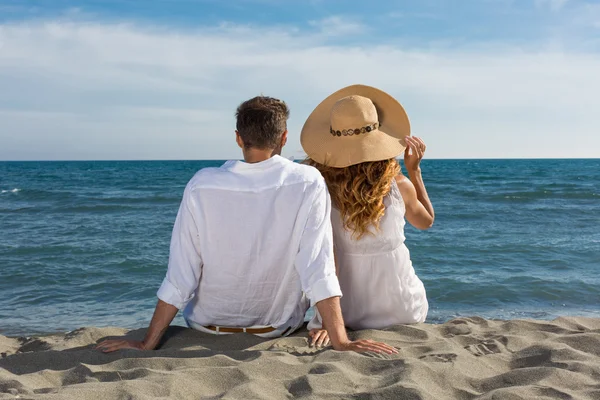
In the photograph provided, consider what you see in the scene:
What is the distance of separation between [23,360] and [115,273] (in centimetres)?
420

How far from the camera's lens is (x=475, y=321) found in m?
4.07

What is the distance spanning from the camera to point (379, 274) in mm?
3564

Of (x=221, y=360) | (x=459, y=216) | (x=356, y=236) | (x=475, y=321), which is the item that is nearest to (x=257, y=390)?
(x=221, y=360)

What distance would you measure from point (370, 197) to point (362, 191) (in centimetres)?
6

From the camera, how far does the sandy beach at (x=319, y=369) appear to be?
2551mm

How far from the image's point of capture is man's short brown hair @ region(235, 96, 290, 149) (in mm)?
3057

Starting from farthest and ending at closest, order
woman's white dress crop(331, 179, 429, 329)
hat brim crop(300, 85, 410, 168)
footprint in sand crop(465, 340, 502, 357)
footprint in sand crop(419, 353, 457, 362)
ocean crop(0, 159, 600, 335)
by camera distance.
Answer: ocean crop(0, 159, 600, 335), woman's white dress crop(331, 179, 429, 329), hat brim crop(300, 85, 410, 168), footprint in sand crop(465, 340, 502, 357), footprint in sand crop(419, 353, 457, 362)

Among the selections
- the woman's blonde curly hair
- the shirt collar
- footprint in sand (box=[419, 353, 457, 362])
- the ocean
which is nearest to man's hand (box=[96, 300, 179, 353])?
A: the shirt collar

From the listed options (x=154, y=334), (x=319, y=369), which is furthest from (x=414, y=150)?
(x=154, y=334)

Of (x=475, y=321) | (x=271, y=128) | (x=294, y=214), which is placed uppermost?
(x=271, y=128)

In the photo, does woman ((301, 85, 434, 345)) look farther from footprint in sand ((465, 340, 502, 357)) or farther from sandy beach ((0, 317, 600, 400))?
footprint in sand ((465, 340, 502, 357))

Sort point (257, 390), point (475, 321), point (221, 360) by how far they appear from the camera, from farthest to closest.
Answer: point (475, 321), point (221, 360), point (257, 390)

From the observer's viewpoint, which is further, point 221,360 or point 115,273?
point 115,273

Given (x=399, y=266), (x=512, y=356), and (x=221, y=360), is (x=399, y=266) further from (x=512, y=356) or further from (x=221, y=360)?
(x=221, y=360)
